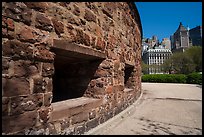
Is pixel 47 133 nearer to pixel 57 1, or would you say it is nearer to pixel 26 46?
pixel 26 46

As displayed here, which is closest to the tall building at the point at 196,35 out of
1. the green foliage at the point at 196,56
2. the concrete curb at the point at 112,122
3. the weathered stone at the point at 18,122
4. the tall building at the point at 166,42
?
the tall building at the point at 166,42

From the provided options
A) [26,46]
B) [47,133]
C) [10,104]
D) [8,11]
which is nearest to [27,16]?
[8,11]

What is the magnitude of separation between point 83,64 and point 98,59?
366mm

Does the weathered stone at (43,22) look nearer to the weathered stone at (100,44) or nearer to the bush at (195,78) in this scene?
the weathered stone at (100,44)

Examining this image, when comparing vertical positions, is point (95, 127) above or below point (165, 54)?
below

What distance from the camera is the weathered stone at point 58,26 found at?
7.45ft

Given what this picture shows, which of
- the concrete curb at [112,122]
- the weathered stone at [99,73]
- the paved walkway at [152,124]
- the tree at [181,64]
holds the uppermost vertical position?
the tree at [181,64]

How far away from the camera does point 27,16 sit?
6.36 ft

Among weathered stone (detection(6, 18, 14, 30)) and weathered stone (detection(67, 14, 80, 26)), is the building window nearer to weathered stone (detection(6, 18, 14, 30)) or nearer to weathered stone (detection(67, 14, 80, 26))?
weathered stone (detection(67, 14, 80, 26))

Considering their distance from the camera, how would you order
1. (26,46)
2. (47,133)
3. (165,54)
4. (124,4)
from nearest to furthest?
(26,46) < (47,133) < (124,4) < (165,54)

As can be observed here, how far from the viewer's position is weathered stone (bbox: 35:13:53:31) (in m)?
2.06

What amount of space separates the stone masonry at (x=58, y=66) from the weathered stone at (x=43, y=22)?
0.01 metres

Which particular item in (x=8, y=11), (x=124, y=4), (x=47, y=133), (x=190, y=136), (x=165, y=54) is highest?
(x=165, y=54)

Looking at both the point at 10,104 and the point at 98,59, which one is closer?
the point at 10,104
